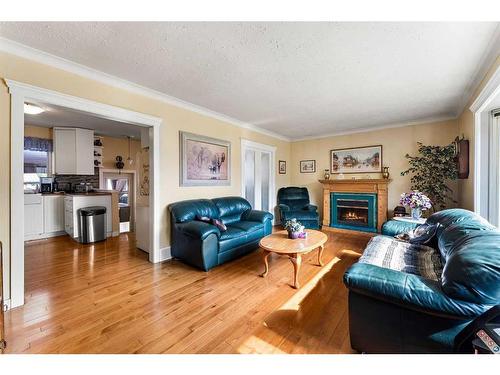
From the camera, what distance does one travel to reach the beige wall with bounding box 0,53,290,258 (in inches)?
73.4

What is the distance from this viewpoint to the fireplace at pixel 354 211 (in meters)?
4.64

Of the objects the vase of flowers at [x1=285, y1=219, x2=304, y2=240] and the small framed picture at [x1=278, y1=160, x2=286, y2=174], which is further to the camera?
the small framed picture at [x1=278, y1=160, x2=286, y2=174]

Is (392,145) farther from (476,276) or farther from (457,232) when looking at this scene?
(476,276)

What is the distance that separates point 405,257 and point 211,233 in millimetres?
2157

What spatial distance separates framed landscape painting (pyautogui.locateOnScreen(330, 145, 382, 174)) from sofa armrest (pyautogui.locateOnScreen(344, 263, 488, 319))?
4.12 m

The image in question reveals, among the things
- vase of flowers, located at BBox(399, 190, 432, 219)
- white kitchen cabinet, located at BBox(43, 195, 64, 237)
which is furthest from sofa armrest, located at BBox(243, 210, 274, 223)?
white kitchen cabinet, located at BBox(43, 195, 64, 237)

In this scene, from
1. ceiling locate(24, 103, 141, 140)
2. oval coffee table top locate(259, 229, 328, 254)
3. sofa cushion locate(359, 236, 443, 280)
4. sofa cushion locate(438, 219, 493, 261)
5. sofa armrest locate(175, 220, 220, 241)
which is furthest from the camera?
ceiling locate(24, 103, 141, 140)

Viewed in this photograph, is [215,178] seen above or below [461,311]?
above

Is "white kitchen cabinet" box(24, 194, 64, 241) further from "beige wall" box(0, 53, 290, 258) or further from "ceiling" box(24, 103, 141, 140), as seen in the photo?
"beige wall" box(0, 53, 290, 258)
